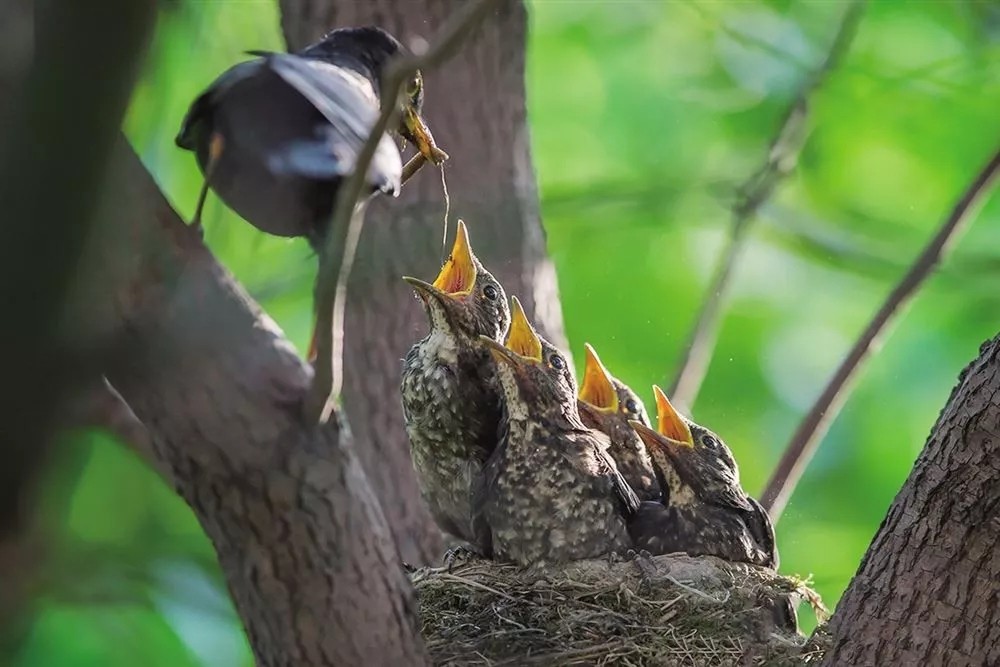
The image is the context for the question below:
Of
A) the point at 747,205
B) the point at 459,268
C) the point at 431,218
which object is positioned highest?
the point at 747,205

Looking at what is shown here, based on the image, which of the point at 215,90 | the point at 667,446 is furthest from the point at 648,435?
the point at 215,90

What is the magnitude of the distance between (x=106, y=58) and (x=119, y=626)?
233cm

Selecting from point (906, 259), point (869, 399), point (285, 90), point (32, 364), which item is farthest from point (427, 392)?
point (869, 399)

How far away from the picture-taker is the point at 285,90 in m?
2.51

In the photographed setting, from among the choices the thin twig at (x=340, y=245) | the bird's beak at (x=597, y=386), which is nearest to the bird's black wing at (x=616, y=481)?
the bird's beak at (x=597, y=386)

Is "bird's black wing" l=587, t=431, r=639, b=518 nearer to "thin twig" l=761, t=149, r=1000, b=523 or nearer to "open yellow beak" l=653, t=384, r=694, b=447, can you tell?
"open yellow beak" l=653, t=384, r=694, b=447

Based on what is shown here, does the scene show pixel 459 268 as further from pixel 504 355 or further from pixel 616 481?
pixel 616 481

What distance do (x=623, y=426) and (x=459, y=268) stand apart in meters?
0.69

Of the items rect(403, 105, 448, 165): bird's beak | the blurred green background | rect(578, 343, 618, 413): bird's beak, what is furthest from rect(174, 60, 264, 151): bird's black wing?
the blurred green background

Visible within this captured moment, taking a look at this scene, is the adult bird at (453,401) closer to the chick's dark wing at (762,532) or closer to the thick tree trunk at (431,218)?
the thick tree trunk at (431,218)

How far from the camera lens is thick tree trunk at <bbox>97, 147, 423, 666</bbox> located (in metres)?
1.71

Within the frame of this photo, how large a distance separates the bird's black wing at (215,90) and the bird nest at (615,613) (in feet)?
4.10

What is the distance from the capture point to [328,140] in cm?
248

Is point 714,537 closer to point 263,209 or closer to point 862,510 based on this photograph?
point 263,209
